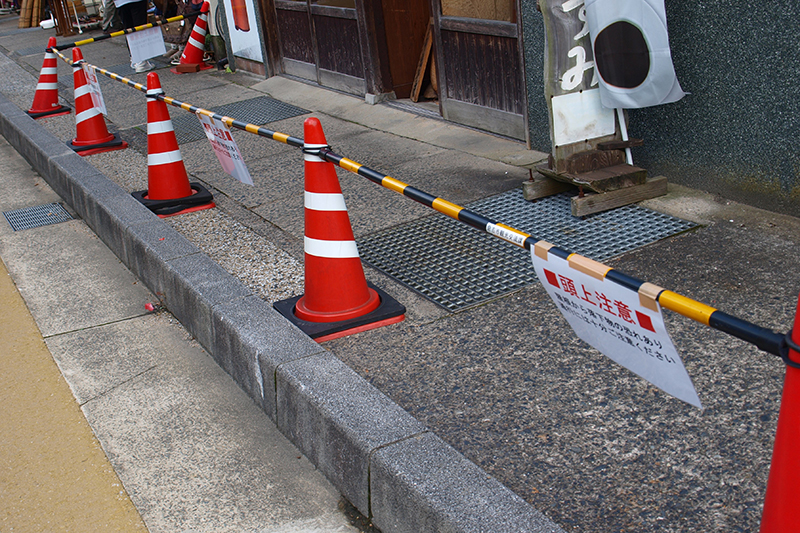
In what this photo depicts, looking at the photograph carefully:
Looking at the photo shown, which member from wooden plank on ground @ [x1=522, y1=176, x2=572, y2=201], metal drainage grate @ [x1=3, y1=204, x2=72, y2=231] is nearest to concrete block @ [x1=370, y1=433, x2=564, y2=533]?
wooden plank on ground @ [x1=522, y1=176, x2=572, y2=201]

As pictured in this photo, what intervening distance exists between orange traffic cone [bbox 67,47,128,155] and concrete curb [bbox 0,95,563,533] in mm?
2964

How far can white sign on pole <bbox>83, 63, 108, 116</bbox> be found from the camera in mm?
7238

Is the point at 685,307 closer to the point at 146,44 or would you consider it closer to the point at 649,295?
the point at 649,295

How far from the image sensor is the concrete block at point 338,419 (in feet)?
8.95

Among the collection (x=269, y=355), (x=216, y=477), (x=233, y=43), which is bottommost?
(x=216, y=477)

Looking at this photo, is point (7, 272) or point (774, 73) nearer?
point (774, 73)

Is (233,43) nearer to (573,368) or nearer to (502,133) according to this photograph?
(502,133)

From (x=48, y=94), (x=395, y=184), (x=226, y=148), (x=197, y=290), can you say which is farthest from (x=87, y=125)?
(x=395, y=184)

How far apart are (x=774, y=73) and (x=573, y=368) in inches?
89.2

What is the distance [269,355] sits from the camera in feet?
11.1

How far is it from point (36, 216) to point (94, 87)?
144cm

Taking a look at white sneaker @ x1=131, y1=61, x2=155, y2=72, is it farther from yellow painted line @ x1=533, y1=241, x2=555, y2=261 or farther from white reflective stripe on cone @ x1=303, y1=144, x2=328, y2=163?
yellow painted line @ x1=533, y1=241, x2=555, y2=261

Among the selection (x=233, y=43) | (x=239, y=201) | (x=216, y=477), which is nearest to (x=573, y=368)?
(x=216, y=477)

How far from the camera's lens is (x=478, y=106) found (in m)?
6.90
